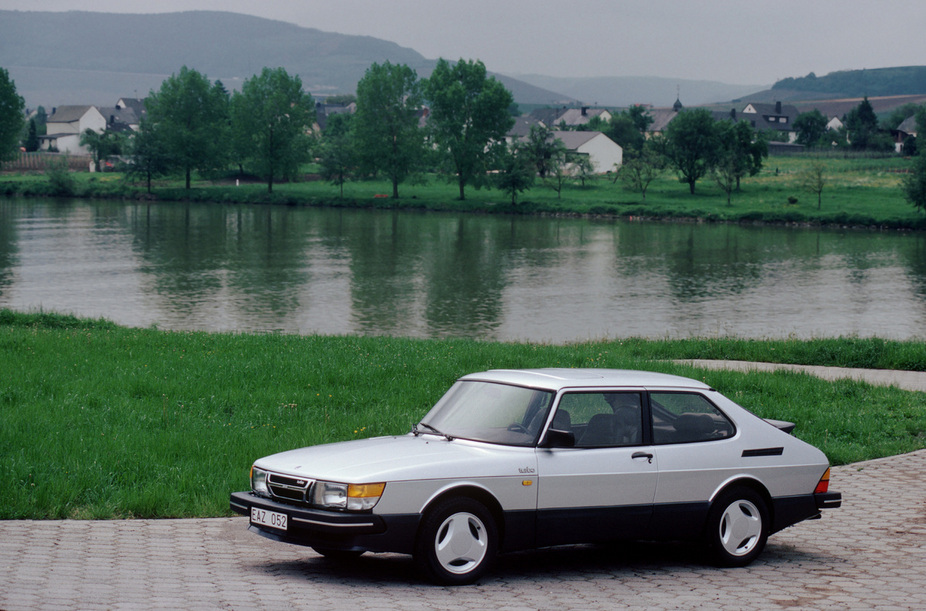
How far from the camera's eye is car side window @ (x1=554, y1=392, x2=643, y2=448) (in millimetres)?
7938

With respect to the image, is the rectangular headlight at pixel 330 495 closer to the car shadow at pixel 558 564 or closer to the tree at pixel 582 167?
the car shadow at pixel 558 564

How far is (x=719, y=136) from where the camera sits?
109 metres

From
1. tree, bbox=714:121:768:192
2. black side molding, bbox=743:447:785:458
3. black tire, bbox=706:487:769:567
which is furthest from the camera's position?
tree, bbox=714:121:768:192

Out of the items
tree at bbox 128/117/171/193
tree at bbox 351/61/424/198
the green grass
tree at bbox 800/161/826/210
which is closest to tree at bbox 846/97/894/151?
tree at bbox 800/161/826/210

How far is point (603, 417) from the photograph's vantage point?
812cm

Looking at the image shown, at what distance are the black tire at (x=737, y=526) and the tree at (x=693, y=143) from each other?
104 m

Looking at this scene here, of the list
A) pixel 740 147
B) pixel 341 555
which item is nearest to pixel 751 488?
pixel 341 555

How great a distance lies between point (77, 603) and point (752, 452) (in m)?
5.46

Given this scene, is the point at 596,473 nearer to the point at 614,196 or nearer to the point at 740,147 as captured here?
the point at 614,196

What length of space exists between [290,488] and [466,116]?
103733 millimetres

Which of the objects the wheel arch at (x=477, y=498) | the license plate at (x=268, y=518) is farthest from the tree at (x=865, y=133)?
the license plate at (x=268, y=518)

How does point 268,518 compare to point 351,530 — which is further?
point 268,518

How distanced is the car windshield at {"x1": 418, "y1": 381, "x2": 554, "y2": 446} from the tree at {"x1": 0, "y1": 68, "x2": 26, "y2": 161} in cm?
10833

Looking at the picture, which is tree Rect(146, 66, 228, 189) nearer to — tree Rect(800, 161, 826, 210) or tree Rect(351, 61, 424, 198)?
tree Rect(351, 61, 424, 198)
